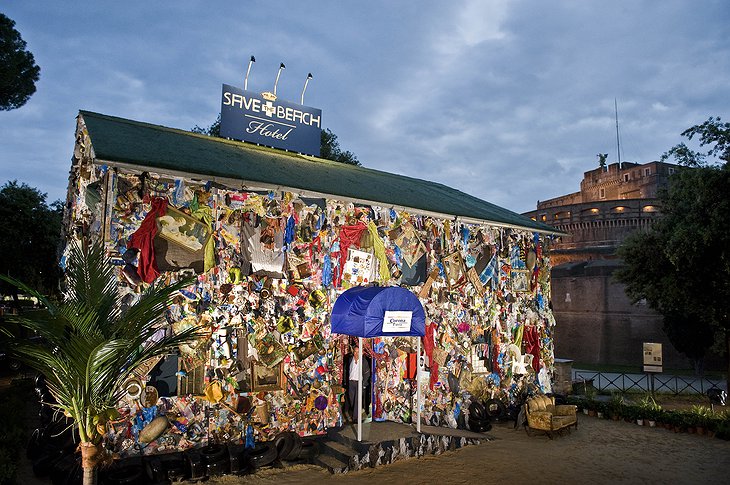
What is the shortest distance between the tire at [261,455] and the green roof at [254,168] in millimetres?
5806

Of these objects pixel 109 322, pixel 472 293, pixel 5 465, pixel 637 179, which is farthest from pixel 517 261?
pixel 637 179

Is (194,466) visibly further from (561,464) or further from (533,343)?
(533,343)

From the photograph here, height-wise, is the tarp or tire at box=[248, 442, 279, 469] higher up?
the tarp

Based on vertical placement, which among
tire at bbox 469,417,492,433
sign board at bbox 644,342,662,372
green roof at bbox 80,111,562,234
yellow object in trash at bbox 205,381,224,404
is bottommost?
tire at bbox 469,417,492,433

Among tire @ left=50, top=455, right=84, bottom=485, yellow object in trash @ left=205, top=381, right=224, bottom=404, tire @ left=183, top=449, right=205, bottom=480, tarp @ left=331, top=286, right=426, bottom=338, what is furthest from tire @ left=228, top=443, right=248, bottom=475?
tarp @ left=331, top=286, right=426, bottom=338

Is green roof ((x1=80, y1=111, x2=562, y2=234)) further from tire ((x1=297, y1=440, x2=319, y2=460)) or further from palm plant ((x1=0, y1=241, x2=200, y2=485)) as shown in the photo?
tire ((x1=297, y1=440, x2=319, y2=460))

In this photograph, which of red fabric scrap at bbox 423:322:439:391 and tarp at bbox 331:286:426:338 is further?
red fabric scrap at bbox 423:322:439:391

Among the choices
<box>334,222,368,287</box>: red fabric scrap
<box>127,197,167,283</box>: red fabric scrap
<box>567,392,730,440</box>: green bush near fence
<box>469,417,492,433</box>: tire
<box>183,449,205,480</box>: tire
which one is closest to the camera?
<box>183,449,205,480</box>: tire

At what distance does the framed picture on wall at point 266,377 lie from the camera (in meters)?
11.1

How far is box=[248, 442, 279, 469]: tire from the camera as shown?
1012cm

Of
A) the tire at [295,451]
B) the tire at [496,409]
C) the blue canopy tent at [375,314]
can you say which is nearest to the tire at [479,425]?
the tire at [496,409]

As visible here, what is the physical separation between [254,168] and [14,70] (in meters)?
21.2

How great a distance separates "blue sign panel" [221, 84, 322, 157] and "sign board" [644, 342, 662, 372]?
47.2 ft

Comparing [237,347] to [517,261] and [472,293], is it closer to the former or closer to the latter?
[472,293]
